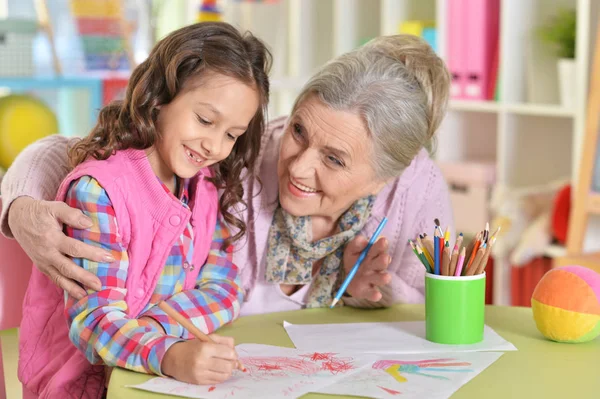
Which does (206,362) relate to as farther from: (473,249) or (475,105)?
(475,105)

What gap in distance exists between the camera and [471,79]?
10.7ft

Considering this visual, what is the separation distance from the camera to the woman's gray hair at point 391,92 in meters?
1.62

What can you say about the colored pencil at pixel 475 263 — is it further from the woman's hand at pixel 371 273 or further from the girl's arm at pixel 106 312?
the girl's arm at pixel 106 312

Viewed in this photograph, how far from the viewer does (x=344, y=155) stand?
5.32ft

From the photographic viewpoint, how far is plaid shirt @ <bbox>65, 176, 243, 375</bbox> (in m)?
1.26

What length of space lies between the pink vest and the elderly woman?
0.12 m

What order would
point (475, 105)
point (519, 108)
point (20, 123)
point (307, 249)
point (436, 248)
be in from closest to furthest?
point (436, 248), point (307, 249), point (519, 108), point (475, 105), point (20, 123)

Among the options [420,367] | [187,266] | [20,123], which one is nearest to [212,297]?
[187,266]

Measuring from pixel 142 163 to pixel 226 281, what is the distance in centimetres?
28

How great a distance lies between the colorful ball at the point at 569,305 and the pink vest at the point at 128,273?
0.60m

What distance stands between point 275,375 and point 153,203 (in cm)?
37

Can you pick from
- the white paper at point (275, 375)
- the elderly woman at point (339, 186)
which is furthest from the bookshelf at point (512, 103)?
the white paper at point (275, 375)

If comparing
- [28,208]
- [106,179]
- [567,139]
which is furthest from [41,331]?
[567,139]

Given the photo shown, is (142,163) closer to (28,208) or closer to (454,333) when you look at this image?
(28,208)
